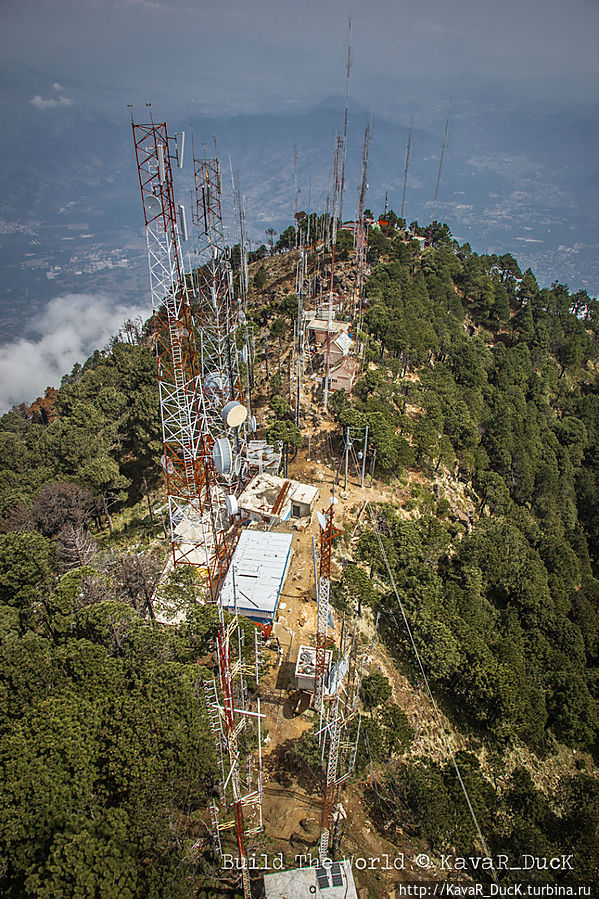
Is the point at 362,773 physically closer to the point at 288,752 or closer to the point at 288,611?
the point at 288,752

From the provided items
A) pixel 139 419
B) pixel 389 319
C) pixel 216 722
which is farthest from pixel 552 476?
pixel 216 722

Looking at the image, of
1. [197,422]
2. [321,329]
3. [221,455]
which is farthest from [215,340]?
[321,329]

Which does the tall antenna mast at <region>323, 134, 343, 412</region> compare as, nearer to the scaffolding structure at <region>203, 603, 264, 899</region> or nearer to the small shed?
the small shed

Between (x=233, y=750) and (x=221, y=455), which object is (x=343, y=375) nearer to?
(x=221, y=455)

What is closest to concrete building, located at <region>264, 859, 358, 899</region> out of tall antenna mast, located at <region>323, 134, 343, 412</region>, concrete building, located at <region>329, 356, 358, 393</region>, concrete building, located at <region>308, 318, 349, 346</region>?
tall antenna mast, located at <region>323, 134, 343, 412</region>

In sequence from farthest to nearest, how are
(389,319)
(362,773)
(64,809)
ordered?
(389,319), (362,773), (64,809)
